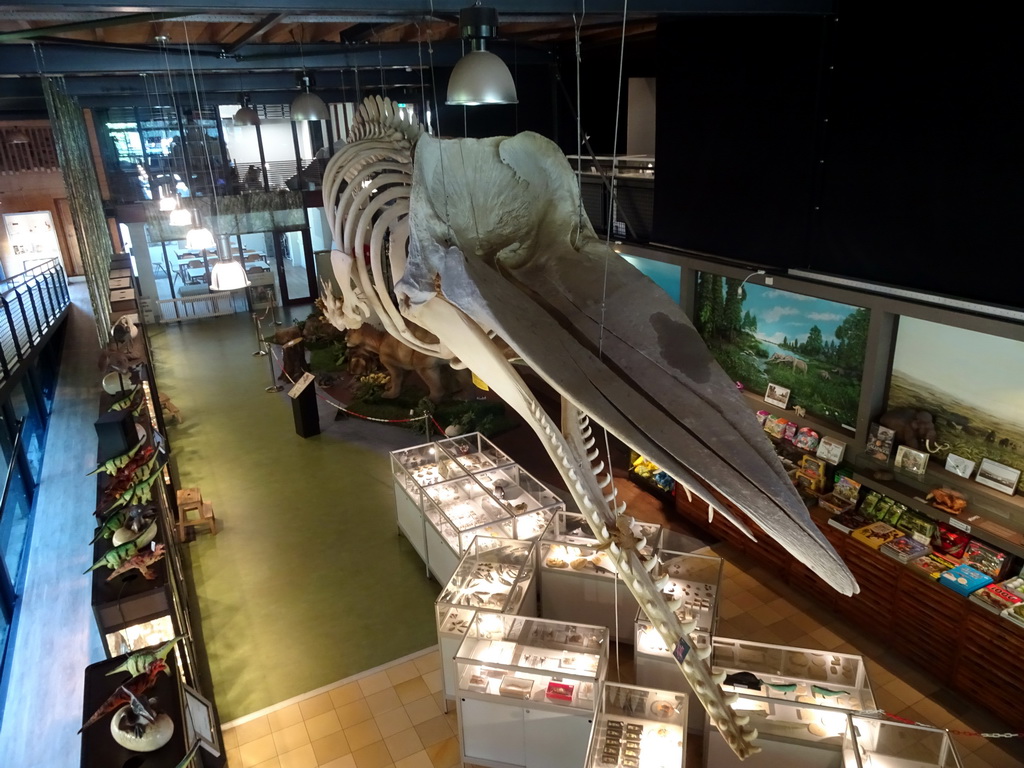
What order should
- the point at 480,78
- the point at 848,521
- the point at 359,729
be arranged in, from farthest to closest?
the point at 848,521 < the point at 359,729 < the point at 480,78

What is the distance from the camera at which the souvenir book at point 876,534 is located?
631 centimetres

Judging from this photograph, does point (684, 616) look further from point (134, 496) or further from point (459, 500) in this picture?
point (134, 496)

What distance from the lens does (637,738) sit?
4.43m

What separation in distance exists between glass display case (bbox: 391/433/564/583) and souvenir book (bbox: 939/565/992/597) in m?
3.26

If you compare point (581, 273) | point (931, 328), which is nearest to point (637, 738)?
point (581, 273)

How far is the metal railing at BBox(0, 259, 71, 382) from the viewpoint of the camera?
999 centimetres

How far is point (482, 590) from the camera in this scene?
5.87 metres

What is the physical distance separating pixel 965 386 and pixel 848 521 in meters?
1.56

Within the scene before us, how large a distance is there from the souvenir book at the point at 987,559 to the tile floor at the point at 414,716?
40.4 inches

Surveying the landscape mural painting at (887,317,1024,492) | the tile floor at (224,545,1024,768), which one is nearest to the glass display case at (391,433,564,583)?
the tile floor at (224,545,1024,768)

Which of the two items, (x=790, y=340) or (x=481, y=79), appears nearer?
(x=481, y=79)

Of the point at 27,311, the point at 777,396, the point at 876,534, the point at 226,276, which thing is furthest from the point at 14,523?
the point at 876,534

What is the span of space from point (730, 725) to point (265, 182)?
58.4ft

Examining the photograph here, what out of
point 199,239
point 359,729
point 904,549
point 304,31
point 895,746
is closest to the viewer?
point 895,746
